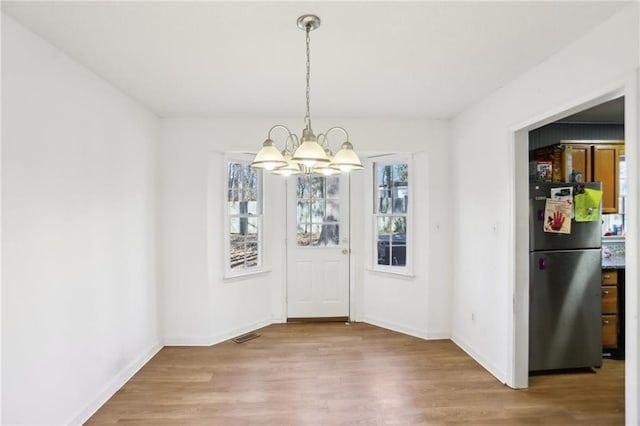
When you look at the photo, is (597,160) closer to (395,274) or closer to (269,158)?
(395,274)

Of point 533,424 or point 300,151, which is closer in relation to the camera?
point 300,151

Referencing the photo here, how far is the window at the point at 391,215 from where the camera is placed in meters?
4.21

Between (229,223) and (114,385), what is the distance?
189 cm

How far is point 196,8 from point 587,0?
1.99 meters

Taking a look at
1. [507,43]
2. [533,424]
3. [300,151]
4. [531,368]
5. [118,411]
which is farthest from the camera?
[531,368]

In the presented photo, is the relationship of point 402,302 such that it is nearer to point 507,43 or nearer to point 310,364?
point 310,364

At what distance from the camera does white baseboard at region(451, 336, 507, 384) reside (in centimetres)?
291

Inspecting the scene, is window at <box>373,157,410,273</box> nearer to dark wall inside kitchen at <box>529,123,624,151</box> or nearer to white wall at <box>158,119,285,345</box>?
dark wall inside kitchen at <box>529,123,624,151</box>

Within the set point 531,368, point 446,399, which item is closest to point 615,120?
point 531,368

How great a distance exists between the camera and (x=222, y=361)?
10.9 feet

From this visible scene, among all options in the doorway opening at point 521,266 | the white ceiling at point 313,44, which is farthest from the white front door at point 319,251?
the doorway opening at point 521,266

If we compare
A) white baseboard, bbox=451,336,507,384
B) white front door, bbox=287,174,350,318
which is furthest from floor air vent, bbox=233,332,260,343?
white baseboard, bbox=451,336,507,384

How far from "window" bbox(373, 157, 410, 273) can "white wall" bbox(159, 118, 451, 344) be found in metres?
0.20

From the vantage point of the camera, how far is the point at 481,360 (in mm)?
3225
